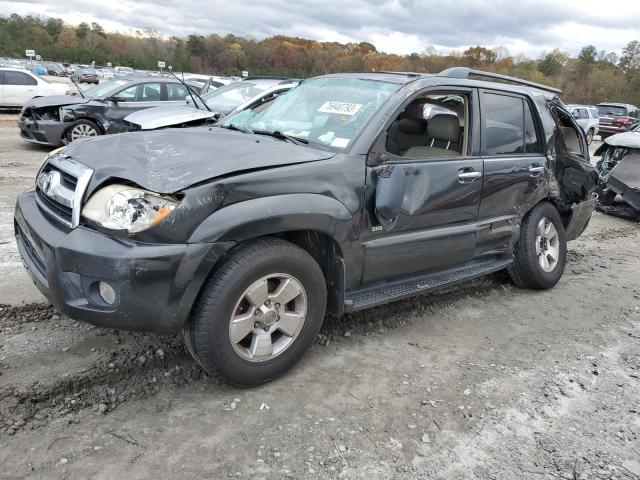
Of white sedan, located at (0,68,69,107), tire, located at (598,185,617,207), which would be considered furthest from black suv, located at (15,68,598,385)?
white sedan, located at (0,68,69,107)

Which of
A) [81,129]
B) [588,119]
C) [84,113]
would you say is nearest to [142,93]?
[84,113]

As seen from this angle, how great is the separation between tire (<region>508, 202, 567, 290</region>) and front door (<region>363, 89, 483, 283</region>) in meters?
0.88

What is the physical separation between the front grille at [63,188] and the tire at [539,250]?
3620 mm

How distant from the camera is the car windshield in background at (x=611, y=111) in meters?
24.7

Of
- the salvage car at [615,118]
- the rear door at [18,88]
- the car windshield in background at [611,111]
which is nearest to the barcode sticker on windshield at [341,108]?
the rear door at [18,88]

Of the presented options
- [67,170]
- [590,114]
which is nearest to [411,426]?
[67,170]

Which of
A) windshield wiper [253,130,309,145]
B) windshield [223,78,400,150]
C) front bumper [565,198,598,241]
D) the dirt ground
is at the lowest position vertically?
the dirt ground

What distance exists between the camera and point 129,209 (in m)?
2.54

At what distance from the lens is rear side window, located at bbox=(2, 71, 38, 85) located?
15.0 meters

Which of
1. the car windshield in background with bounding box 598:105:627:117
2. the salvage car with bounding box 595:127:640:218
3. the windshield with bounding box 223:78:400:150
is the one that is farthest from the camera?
the car windshield in background with bounding box 598:105:627:117

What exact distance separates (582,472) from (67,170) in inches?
124

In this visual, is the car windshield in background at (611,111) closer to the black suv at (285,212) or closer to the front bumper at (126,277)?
the black suv at (285,212)

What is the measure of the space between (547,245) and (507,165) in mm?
1154

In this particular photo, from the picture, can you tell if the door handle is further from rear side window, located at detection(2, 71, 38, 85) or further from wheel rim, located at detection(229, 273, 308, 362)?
rear side window, located at detection(2, 71, 38, 85)
